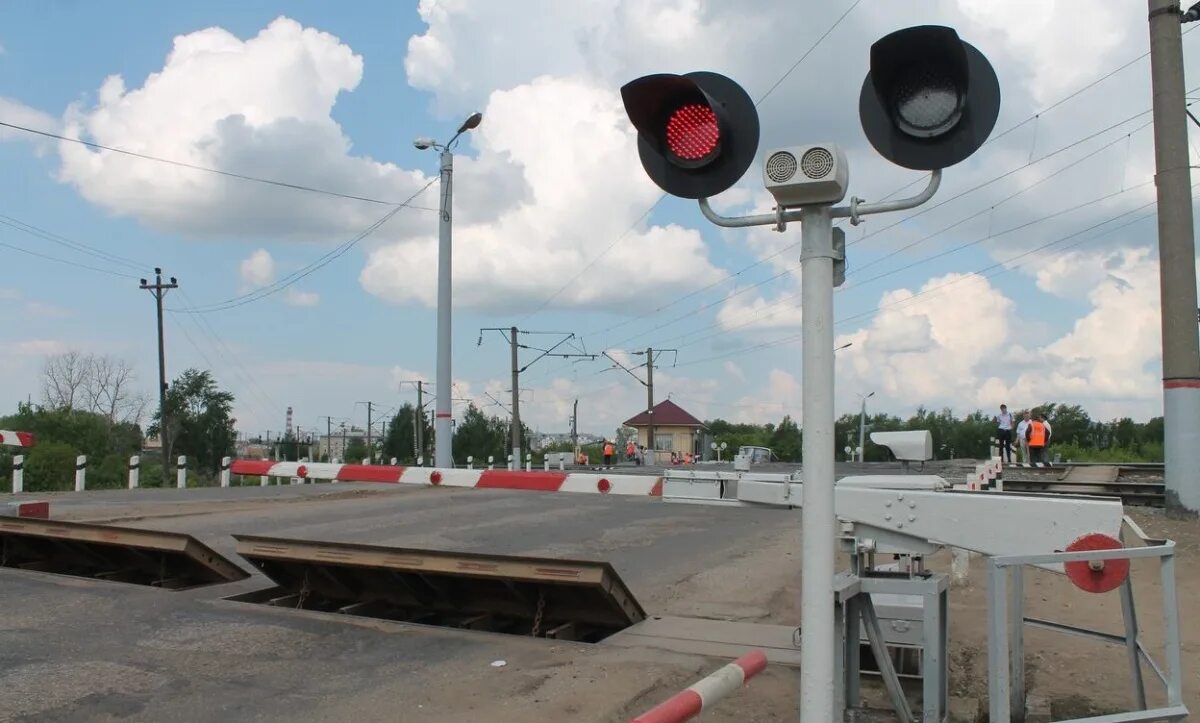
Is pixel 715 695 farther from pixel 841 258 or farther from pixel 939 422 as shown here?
pixel 939 422

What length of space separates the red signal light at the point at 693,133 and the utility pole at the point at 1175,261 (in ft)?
40.5

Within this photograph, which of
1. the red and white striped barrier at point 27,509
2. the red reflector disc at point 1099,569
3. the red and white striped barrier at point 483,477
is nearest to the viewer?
the red reflector disc at point 1099,569

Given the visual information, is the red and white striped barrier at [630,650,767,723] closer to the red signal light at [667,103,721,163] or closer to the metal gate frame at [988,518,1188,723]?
the metal gate frame at [988,518,1188,723]

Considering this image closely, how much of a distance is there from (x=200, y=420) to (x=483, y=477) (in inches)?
3719

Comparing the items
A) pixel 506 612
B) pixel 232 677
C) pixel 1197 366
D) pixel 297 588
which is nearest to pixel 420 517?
pixel 297 588

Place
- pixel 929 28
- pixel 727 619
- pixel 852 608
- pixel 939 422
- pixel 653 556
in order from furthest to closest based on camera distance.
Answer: pixel 939 422 < pixel 653 556 < pixel 727 619 < pixel 852 608 < pixel 929 28

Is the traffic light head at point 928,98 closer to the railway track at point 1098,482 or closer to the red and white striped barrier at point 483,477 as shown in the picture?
the red and white striped barrier at point 483,477

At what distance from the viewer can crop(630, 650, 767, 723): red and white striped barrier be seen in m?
3.30

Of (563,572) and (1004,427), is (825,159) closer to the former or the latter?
(563,572)

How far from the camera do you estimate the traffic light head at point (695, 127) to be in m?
3.90

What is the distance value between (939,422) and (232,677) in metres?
91.8

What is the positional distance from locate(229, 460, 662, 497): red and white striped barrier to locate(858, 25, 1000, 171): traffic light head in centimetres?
327

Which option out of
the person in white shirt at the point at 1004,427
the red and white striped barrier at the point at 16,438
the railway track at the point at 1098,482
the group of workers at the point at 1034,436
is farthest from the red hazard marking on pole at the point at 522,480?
the person in white shirt at the point at 1004,427

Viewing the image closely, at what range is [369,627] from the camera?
24.8ft
